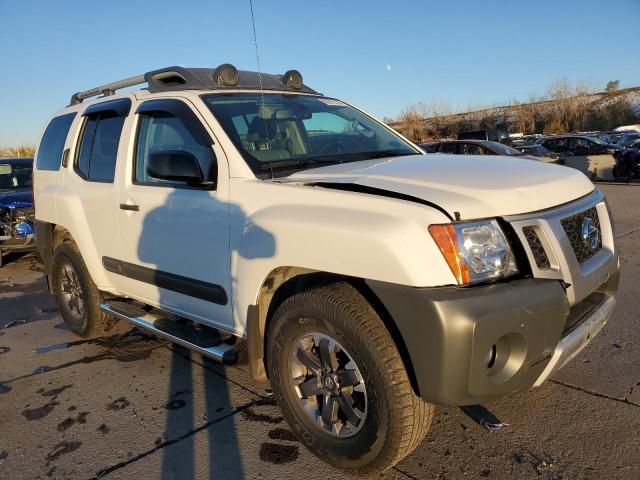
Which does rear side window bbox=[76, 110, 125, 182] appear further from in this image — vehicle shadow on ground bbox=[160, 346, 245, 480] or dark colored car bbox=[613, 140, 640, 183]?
dark colored car bbox=[613, 140, 640, 183]

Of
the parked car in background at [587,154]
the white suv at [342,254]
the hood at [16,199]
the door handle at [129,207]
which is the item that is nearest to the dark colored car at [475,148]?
the parked car in background at [587,154]

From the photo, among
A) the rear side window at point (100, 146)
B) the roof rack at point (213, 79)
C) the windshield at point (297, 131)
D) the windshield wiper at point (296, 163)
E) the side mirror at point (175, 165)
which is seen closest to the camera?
the side mirror at point (175, 165)

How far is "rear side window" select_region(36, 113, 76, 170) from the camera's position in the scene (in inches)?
190

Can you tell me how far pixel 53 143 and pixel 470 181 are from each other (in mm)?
4119

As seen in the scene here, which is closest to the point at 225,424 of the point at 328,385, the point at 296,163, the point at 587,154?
the point at 328,385

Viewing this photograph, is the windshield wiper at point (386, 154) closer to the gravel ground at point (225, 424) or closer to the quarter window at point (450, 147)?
the gravel ground at point (225, 424)

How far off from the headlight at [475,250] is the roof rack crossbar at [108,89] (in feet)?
9.70

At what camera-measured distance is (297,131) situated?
364cm

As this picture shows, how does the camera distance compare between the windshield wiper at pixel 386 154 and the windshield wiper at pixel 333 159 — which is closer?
the windshield wiper at pixel 333 159

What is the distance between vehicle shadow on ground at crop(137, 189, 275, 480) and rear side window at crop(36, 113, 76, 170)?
72.6 inches

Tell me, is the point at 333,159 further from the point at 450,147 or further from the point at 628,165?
the point at 628,165

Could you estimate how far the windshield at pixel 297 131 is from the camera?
3.19 meters

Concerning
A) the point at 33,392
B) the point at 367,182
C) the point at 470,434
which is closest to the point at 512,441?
the point at 470,434

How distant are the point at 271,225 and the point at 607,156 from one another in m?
Answer: 19.7
